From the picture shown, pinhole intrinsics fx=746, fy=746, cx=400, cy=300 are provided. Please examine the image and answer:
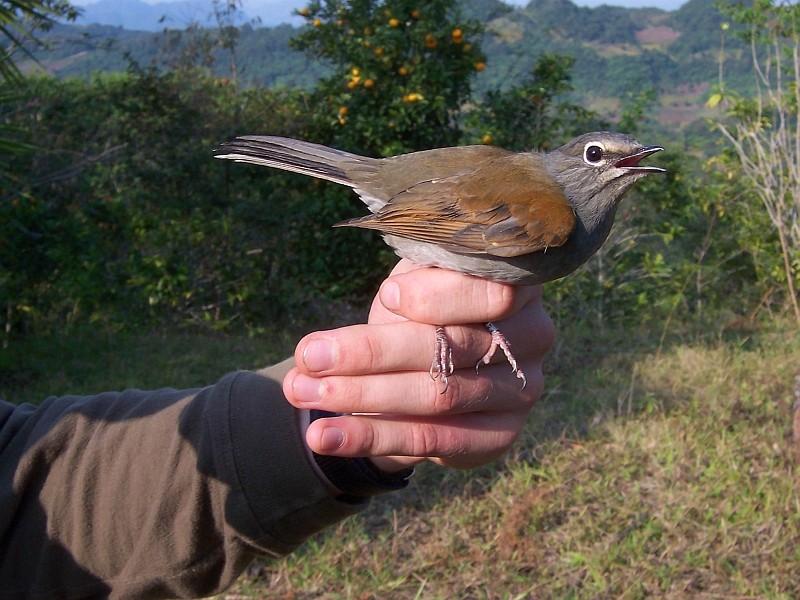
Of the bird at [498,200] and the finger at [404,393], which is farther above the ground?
the bird at [498,200]

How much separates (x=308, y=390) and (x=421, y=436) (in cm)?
29

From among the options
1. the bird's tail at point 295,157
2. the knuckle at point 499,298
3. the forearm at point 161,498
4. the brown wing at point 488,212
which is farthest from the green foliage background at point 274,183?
the knuckle at point 499,298

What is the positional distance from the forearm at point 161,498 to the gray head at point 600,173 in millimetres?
983

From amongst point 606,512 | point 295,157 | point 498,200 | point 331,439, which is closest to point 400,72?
point 606,512

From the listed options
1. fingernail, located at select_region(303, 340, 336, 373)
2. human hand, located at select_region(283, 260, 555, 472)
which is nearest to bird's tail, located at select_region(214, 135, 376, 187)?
human hand, located at select_region(283, 260, 555, 472)

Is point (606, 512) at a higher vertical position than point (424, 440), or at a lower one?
lower

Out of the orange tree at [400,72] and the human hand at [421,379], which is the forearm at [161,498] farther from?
the orange tree at [400,72]

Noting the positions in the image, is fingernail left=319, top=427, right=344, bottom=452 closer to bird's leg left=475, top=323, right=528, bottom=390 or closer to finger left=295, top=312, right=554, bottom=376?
finger left=295, top=312, right=554, bottom=376

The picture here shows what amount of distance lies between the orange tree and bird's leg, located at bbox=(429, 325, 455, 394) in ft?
15.7

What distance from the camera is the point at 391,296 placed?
5.74ft

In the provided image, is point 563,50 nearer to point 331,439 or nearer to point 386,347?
point 386,347

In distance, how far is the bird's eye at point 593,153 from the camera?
2059 millimetres

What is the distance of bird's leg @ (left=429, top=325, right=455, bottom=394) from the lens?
1669 millimetres

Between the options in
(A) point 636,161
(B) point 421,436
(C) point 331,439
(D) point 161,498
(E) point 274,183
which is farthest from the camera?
(E) point 274,183
